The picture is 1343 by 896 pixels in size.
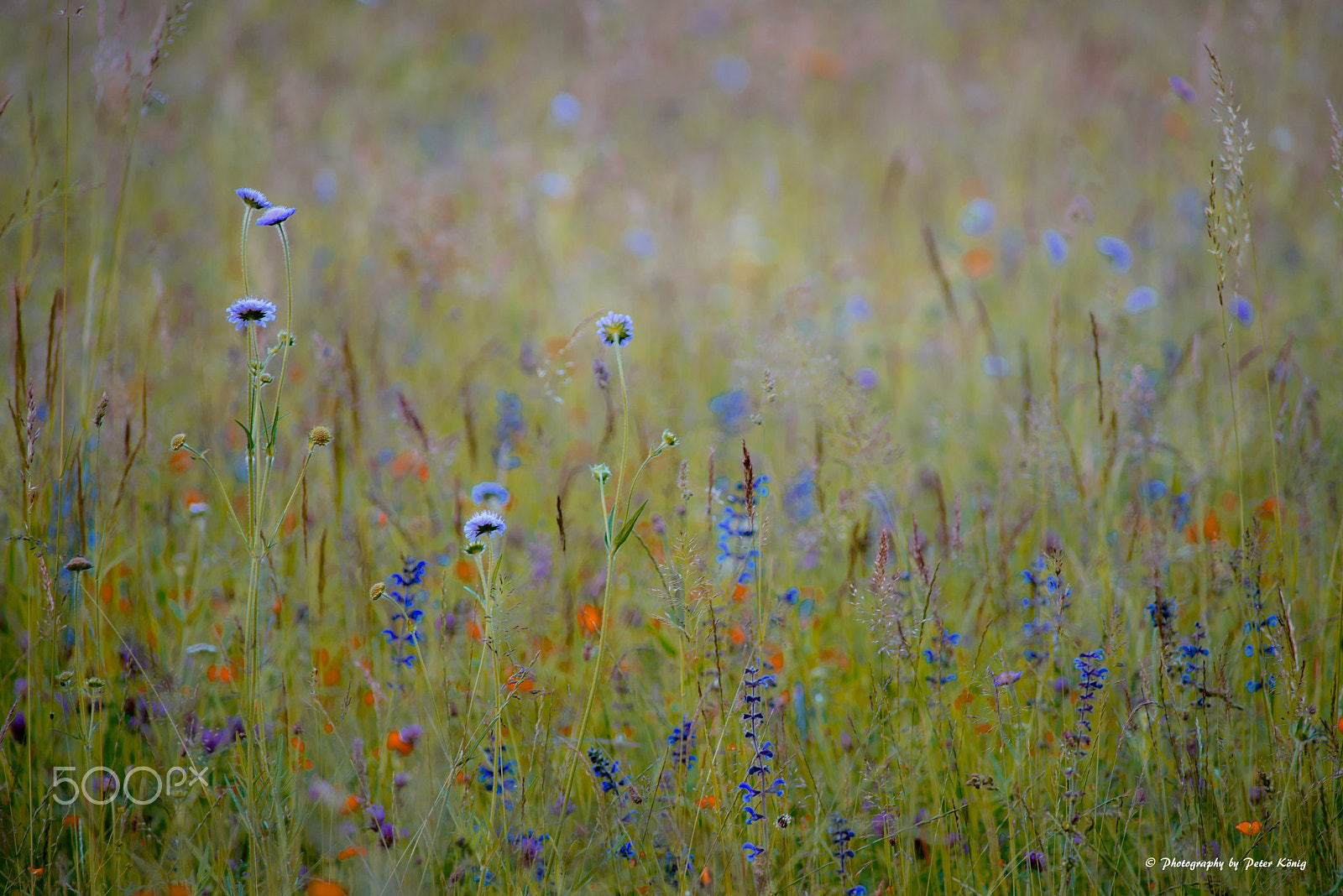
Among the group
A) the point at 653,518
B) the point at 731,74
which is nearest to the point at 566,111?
the point at 731,74

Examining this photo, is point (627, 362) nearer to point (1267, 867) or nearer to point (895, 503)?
point (895, 503)

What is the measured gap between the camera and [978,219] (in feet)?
13.0

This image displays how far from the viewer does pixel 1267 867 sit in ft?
3.60

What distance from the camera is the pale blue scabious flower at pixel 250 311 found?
1.10 m

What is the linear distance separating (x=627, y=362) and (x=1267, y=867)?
6.53 ft

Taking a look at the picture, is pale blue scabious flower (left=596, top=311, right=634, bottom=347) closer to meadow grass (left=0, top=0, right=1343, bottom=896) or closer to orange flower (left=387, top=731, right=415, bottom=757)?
meadow grass (left=0, top=0, right=1343, bottom=896)

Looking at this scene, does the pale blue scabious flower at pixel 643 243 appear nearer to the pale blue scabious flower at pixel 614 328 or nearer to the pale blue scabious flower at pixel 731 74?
the pale blue scabious flower at pixel 731 74

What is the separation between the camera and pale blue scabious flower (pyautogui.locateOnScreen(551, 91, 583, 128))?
470 cm

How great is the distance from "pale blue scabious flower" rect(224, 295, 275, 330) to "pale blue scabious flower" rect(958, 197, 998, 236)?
139 inches

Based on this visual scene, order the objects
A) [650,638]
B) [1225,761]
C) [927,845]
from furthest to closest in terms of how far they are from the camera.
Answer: [650,638] < [927,845] < [1225,761]

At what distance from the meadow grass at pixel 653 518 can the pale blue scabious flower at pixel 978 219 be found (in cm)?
9

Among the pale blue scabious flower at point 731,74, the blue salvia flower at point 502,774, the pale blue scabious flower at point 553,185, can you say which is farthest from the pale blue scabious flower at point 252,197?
the pale blue scabious flower at point 731,74

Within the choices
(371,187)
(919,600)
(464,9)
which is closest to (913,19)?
(464,9)

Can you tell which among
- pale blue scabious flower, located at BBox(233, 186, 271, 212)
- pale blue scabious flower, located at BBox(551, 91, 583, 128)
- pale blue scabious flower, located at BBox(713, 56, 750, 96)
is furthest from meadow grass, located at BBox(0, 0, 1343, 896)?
pale blue scabious flower, located at BBox(713, 56, 750, 96)
